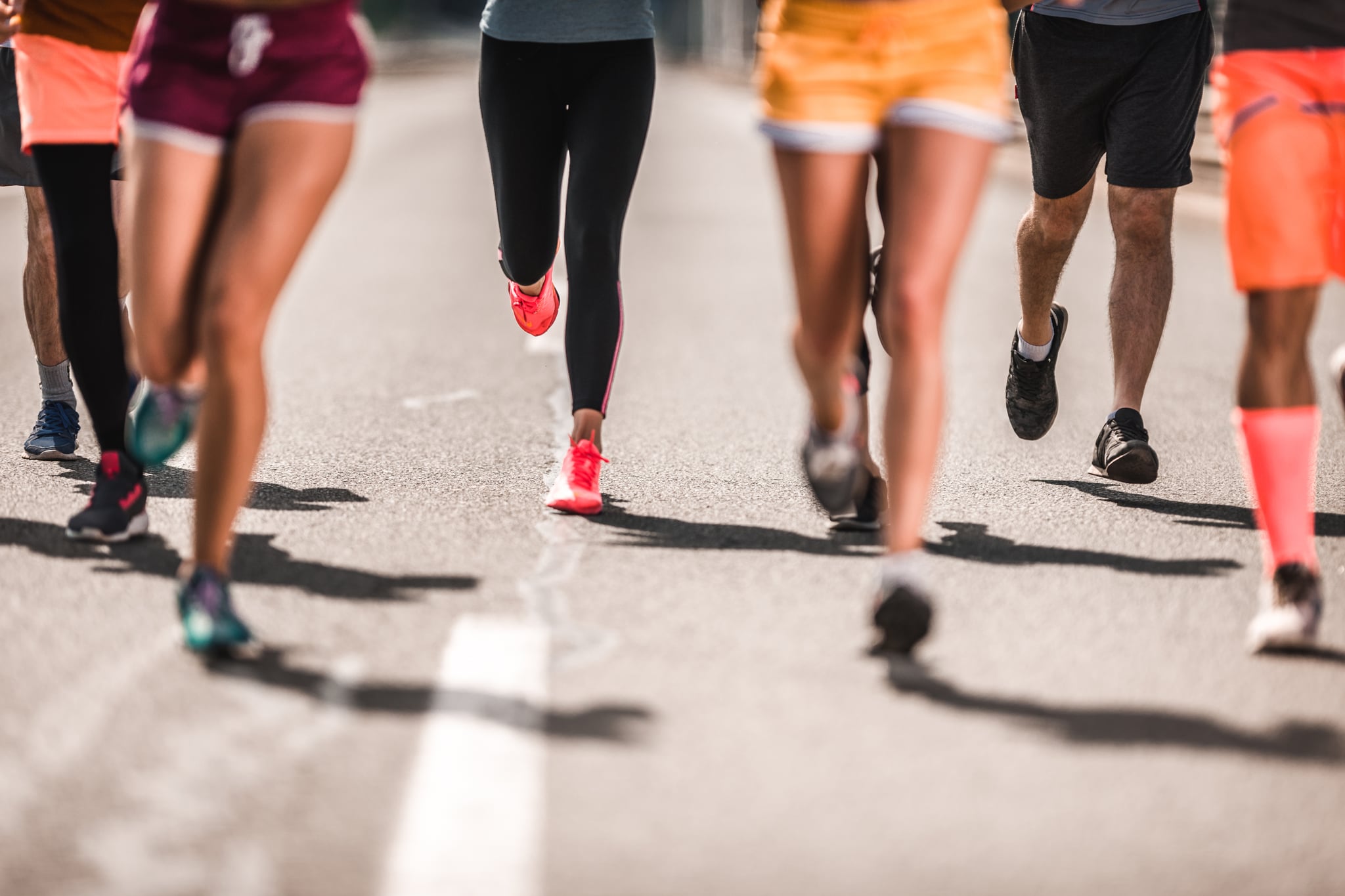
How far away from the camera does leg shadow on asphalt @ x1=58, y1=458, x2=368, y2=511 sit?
15.7 feet

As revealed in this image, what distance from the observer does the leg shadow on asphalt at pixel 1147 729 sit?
9.65ft

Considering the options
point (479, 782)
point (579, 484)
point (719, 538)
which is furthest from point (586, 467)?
point (479, 782)

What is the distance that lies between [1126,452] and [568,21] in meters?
2.12

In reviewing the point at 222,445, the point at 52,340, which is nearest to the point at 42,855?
the point at 222,445

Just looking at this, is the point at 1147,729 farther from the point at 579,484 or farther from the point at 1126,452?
the point at 1126,452

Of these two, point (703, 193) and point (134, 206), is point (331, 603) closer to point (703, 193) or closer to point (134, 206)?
point (134, 206)

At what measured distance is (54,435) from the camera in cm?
548

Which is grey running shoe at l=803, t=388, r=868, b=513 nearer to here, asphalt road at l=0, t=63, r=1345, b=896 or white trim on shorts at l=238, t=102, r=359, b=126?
asphalt road at l=0, t=63, r=1345, b=896

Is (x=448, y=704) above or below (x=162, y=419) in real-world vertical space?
below

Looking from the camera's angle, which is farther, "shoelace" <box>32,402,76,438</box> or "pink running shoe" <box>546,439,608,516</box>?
"shoelace" <box>32,402,76,438</box>

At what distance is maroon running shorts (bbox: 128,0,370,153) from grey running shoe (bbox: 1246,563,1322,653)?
215cm

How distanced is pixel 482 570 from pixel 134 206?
123 cm

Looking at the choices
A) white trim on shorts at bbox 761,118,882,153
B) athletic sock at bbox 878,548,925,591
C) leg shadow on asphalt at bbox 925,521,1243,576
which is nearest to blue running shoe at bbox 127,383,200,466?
white trim on shorts at bbox 761,118,882,153

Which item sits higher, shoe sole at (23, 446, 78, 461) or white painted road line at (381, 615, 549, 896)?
white painted road line at (381, 615, 549, 896)
